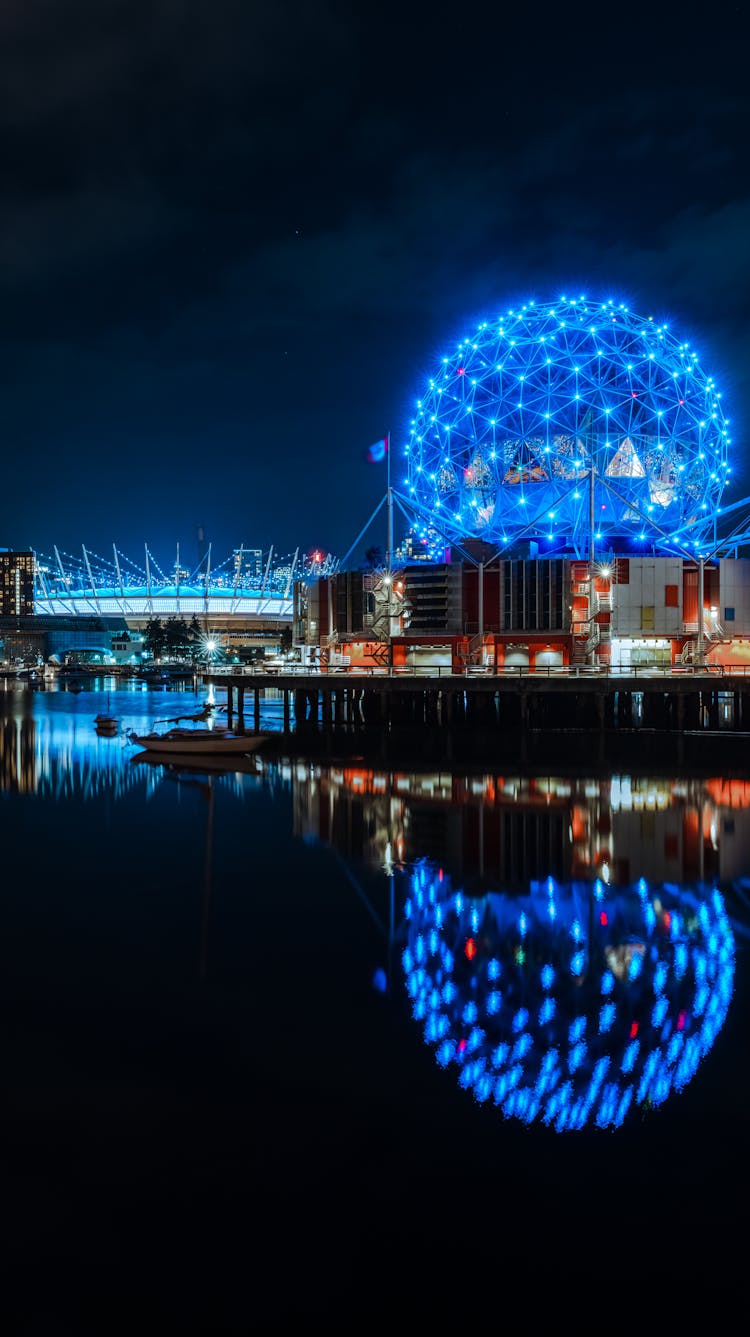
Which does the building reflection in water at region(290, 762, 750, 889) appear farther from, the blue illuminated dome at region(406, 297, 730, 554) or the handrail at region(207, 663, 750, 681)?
the blue illuminated dome at region(406, 297, 730, 554)

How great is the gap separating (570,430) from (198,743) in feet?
87.4

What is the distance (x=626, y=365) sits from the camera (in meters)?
50.4

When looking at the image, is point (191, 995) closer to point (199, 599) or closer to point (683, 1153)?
point (683, 1153)

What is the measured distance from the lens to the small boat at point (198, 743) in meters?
35.7

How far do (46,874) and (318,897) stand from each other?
611 centimetres

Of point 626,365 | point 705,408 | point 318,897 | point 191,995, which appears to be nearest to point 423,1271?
point 191,995

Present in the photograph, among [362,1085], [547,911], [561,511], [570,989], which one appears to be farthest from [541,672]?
[362,1085]

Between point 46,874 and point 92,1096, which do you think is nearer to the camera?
point 92,1096

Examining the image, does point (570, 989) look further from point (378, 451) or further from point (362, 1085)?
point (378, 451)

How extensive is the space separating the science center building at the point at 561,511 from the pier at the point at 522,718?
122 inches

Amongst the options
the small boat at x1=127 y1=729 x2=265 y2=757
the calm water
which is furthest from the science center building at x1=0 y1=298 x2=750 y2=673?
the calm water

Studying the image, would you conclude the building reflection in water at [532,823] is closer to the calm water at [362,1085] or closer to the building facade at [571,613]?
the calm water at [362,1085]

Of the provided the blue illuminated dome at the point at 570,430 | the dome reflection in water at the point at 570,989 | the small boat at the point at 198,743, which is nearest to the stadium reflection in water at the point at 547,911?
the dome reflection in water at the point at 570,989

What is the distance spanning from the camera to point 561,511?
2047 inches
